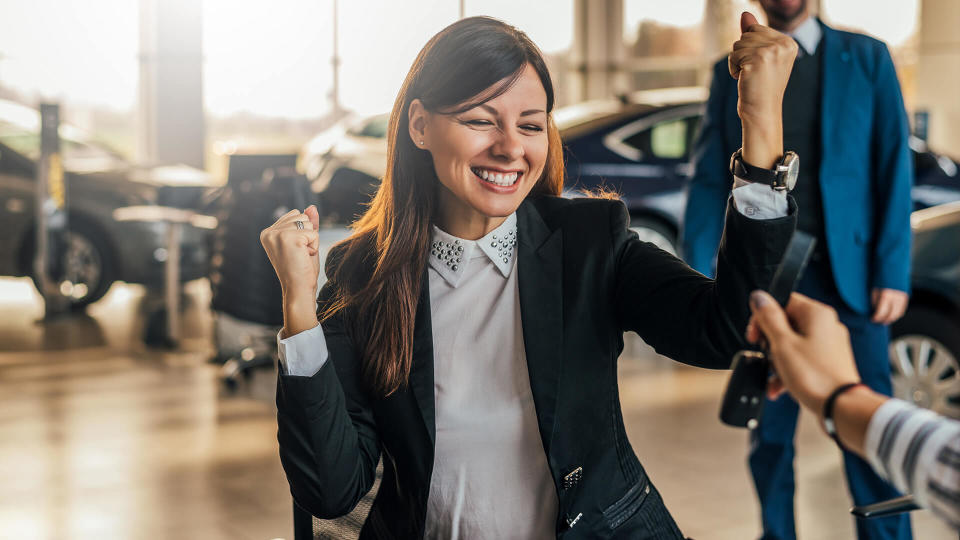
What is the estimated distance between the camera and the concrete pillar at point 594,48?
45.8 feet

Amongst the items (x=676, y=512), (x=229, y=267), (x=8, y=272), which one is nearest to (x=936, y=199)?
(x=676, y=512)

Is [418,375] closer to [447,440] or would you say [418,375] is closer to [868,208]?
[447,440]

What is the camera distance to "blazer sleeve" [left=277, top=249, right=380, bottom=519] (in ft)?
4.42

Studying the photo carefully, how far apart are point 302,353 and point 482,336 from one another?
27 cm

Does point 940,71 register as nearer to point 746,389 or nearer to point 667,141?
point 667,141

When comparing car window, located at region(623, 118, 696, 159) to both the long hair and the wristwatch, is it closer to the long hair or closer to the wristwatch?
the long hair

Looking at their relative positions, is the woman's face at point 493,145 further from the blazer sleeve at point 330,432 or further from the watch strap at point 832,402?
the watch strap at point 832,402

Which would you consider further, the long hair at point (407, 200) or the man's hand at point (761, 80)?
the long hair at point (407, 200)

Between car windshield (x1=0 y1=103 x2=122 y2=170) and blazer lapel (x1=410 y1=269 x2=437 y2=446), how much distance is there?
21.0ft

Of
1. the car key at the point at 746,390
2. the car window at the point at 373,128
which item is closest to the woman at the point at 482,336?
the car key at the point at 746,390

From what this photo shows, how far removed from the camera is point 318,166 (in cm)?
702

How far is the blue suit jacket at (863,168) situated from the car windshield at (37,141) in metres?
5.93

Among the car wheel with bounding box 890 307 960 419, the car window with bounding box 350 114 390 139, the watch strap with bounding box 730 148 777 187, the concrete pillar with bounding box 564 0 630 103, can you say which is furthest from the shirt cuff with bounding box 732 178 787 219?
the concrete pillar with bounding box 564 0 630 103

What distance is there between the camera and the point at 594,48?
14.0 metres
